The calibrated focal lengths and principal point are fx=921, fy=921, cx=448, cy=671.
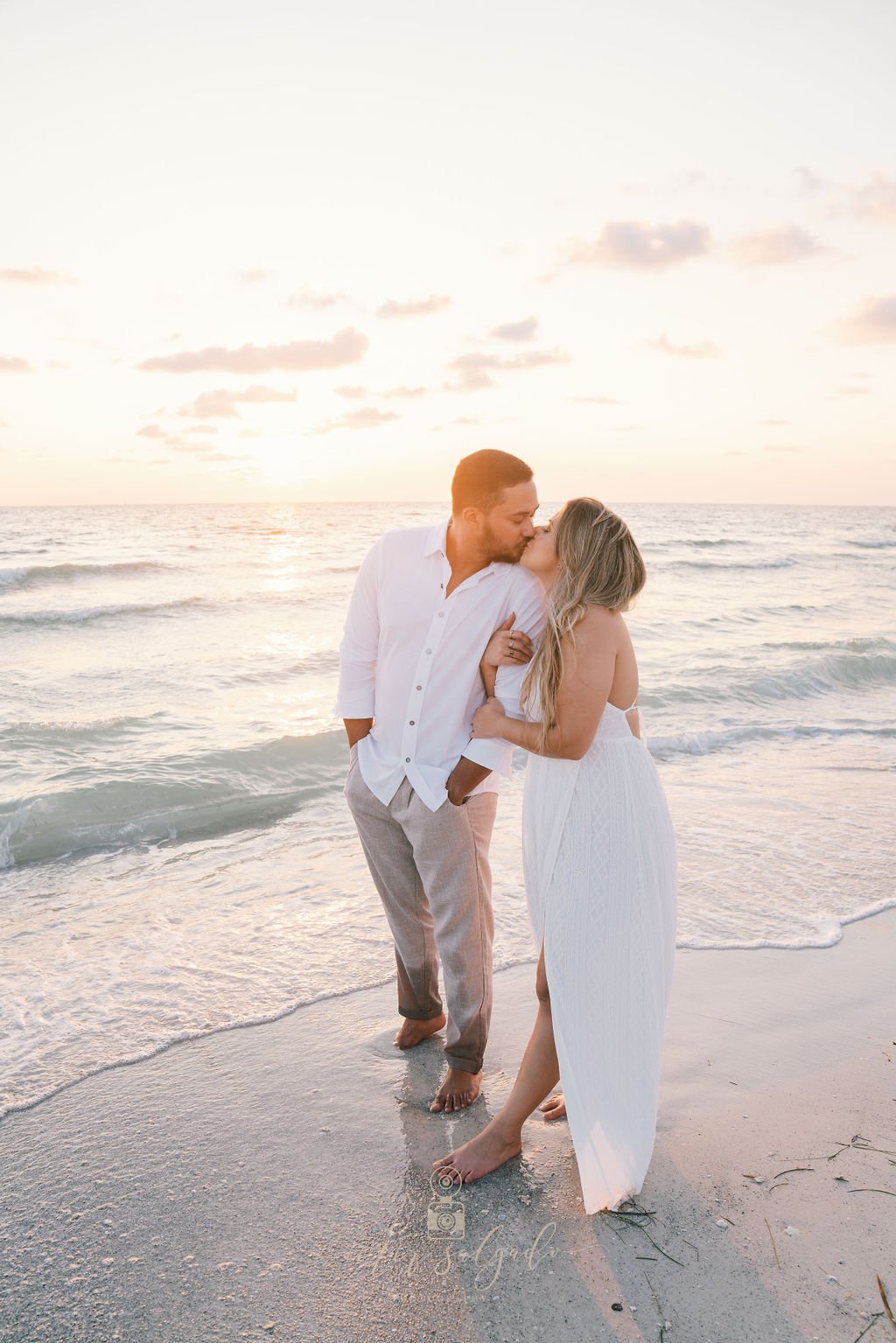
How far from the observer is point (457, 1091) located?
3406 millimetres

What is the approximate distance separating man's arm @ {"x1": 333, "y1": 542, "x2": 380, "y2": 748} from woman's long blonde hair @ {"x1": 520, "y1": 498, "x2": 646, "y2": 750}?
0.94 metres

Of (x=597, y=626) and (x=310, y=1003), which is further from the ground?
(x=597, y=626)

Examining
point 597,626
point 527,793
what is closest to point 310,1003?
point 527,793

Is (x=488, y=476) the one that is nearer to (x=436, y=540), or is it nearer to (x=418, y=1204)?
(x=436, y=540)

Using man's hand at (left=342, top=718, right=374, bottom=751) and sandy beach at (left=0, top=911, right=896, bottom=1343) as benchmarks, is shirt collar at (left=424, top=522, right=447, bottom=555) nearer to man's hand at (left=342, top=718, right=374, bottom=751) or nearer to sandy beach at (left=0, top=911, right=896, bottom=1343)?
man's hand at (left=342, top=718, right=374, bottom=751)

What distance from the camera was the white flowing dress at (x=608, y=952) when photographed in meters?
2.77

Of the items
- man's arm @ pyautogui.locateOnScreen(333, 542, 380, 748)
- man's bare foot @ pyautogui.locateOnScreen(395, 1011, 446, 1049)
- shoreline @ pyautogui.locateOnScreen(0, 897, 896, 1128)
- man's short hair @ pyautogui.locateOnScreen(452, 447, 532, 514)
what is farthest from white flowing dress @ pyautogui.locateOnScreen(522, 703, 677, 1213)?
shoreline @ pyautogui.locateOnScreen(0, 897, 896, 1128)

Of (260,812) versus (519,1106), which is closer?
(519,1106)

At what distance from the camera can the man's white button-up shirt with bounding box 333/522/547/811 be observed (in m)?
3.23

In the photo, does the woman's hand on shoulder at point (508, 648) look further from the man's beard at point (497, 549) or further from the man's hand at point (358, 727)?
the man's hand at point (358, 727)

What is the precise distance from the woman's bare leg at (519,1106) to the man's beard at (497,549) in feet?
4.31

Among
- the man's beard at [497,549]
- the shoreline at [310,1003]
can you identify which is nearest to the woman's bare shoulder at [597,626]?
the man's beard at [497,549]

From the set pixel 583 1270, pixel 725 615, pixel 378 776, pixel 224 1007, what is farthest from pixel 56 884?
pixel 725 615

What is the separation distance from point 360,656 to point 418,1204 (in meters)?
1.85
